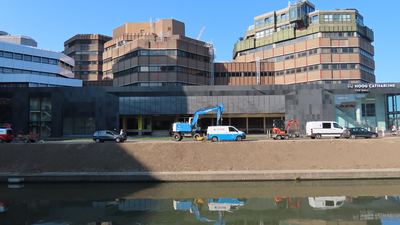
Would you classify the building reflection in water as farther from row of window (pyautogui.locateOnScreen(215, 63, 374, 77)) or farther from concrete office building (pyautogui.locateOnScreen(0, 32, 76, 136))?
row of window (pyautogui.locateOnScreen(215, 63, 374, 77))

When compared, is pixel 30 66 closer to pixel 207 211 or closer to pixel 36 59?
pixel 36 59

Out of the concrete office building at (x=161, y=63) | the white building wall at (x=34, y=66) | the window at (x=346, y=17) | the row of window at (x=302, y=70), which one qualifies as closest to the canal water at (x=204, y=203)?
the concrete office building at (x=161, y=63)

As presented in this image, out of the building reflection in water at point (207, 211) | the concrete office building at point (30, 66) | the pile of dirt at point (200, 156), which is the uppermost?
the concrete office building at point (30, 66)

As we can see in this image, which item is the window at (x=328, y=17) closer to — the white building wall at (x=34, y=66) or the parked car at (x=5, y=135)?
the white building wall at (x=34, y=66)

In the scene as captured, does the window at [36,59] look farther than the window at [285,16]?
No

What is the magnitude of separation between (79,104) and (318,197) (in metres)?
43.6

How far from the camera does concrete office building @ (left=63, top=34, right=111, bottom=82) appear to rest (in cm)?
9046

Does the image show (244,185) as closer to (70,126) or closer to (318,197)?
(318,197)

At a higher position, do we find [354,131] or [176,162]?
[354,131]

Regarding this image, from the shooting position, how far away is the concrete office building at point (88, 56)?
90.5m

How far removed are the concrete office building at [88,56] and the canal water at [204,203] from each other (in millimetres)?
75213

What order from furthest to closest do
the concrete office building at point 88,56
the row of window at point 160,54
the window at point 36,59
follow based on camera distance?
the concrete office building at point 88,56 → the window at point 36,59 → the row of window at point 160,54

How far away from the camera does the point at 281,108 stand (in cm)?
4850

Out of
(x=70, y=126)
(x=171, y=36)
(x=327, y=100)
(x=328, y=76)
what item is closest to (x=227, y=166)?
(x=327, y=100)
